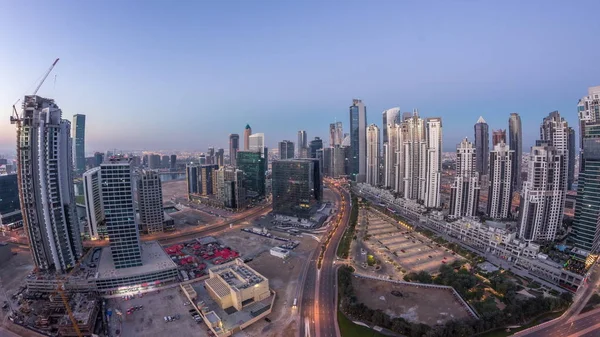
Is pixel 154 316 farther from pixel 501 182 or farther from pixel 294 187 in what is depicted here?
pixel 501 182

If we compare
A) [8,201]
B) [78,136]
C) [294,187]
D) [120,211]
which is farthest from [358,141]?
[78,136]

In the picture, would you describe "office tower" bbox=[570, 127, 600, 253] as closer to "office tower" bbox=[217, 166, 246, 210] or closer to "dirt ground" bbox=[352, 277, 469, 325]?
"dirt ground" bbox=[352, 277, 469, 325]

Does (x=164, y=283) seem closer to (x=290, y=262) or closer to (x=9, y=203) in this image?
(x=290, y=262)

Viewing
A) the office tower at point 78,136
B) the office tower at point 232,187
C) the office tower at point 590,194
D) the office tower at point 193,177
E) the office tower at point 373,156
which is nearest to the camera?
the office tower at point 590,194

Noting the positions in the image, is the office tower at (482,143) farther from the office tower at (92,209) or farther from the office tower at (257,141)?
the office tower at (92,209)

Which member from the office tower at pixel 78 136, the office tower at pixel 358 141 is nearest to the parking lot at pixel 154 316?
the office tower at pixel 358 141

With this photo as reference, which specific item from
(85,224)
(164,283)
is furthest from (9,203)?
(164,283)
